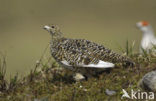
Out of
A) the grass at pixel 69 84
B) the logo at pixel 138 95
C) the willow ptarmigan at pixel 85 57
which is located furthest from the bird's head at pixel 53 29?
the logo at pixel 138 95

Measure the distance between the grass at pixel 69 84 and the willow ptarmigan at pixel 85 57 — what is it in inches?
6.6

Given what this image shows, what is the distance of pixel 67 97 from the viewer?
25.8 feet

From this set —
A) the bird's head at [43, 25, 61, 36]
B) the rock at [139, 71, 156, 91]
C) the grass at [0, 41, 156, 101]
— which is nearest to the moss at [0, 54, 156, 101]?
the grass at [0, 41, 156, 101]

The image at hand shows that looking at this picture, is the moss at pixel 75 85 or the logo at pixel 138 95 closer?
the logo at pixel 138 95

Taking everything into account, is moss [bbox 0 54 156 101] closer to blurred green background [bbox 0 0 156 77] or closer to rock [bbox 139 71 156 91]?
rock [bbox 139 71 156 91]

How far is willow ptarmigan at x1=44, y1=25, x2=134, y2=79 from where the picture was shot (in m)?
8.49

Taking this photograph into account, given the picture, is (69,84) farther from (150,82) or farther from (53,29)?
(150,82)

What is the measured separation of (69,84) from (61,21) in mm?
15357

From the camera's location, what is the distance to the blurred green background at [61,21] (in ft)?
63.2

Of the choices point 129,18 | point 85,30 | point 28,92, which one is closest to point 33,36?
point 85,30

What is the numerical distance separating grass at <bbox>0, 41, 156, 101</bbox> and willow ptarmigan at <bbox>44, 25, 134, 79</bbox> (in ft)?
0.55

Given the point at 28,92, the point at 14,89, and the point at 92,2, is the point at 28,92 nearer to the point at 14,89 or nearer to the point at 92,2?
the point at 14,89

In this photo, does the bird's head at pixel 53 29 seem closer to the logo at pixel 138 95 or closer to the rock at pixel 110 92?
the rock at pixel 110 92

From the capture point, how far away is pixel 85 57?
8.54 metres
